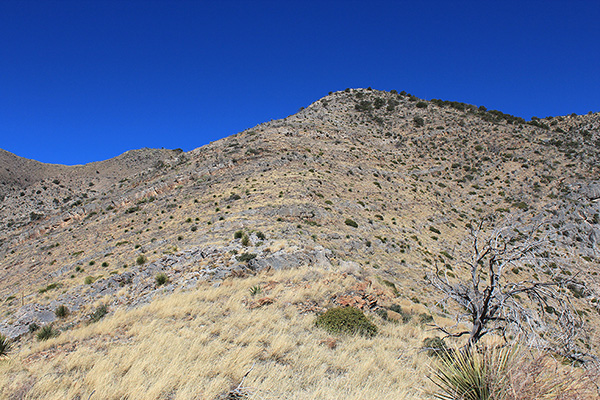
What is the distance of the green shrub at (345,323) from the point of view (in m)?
9.48

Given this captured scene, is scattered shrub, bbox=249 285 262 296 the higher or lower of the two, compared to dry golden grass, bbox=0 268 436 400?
higher

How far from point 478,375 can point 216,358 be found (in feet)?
18.9

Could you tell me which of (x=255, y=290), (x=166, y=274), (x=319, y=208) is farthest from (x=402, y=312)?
(x=319, y=208)

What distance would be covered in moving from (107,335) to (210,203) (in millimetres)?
20360

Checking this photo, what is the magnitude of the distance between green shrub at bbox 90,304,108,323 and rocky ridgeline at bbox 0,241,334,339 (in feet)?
1.41

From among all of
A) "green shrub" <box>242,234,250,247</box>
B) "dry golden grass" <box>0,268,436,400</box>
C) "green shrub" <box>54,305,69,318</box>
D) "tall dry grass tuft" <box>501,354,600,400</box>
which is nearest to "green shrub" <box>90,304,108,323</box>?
"dry golden grass" <box>0,268,436,400</box>

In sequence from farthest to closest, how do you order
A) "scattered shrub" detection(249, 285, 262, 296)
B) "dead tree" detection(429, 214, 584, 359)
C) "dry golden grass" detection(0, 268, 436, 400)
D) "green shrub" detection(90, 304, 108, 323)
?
"scattered shrub" detection(249, 285, 262, 296) < "green shrub" detection(90, 304, 108, 323) < "dry golden grass" detection(0, 268, 436, 400) < "dead tree" detection(429, 214, 584, 359)

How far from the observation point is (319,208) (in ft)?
85.6

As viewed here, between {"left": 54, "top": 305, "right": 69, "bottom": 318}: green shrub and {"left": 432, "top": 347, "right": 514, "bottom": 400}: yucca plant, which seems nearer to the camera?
{"left": 432, "top": 347, "right": 514, "bottom": 400}: yucca plant

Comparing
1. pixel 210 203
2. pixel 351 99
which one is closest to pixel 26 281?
pixel 210 203

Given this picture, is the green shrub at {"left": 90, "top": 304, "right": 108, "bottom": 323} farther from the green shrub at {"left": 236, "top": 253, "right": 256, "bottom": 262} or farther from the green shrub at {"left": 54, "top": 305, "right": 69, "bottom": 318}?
the green shrub at {"left": 236, "top": 253, "right": 256, "bottom": 262}

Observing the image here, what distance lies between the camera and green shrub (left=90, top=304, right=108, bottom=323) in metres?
11.6

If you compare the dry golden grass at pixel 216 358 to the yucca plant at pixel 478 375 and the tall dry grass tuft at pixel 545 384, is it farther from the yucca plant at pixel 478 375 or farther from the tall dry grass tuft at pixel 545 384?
the tall dry grass tuft at pixel 545 384

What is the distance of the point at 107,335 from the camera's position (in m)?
9.28
